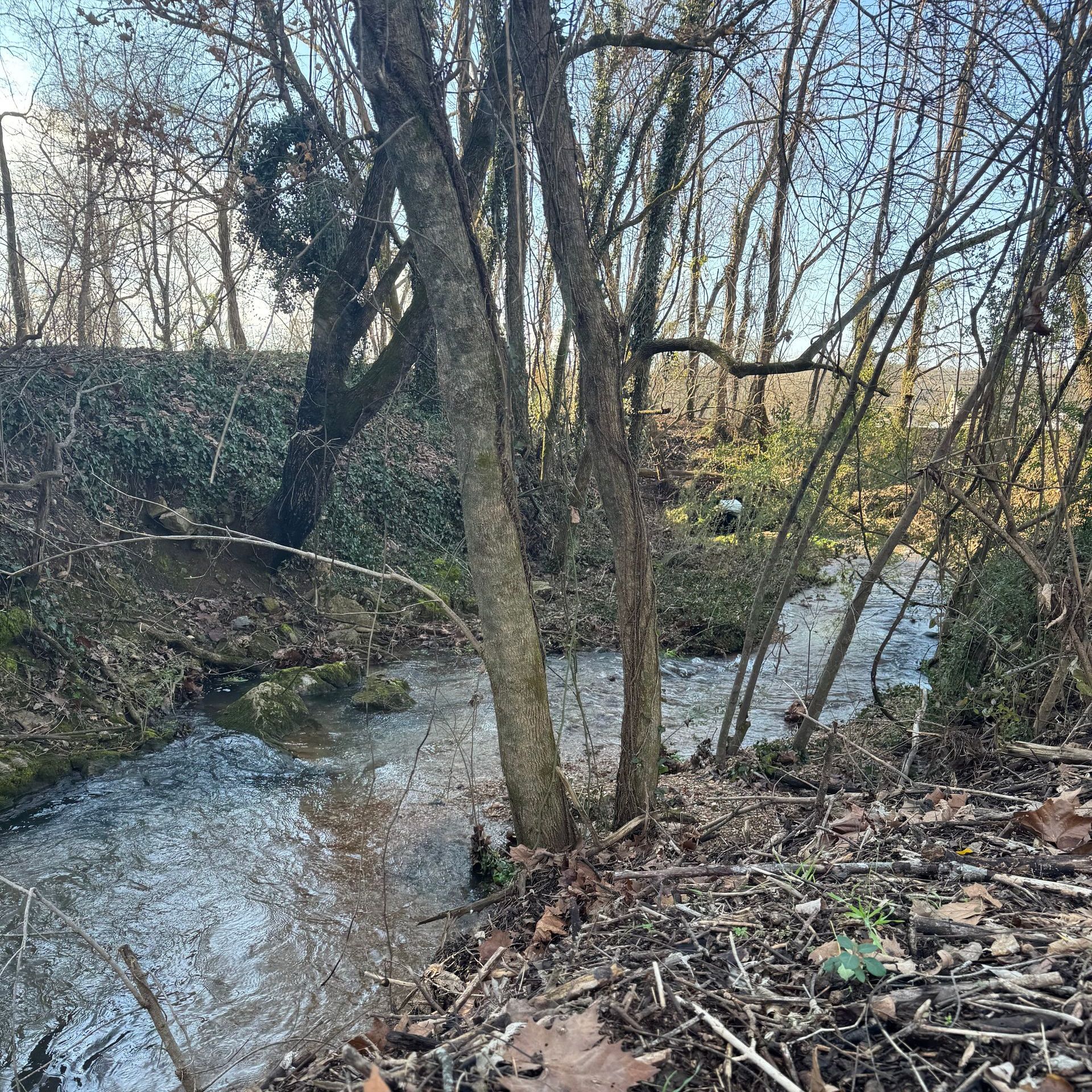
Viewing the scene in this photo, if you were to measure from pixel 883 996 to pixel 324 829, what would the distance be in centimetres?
449

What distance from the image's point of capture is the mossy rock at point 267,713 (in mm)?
7078

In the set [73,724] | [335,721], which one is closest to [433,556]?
[335,721]

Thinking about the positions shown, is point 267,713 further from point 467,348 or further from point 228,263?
point 228,263

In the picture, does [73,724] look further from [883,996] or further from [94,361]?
[883,996]

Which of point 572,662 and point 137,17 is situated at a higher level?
point 137,17

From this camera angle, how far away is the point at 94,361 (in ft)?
Answer: 32.4

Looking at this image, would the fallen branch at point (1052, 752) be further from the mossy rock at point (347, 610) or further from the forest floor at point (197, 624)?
the mossy rock at point (347, 610)

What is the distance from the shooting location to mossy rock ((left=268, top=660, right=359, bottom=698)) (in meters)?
8.05

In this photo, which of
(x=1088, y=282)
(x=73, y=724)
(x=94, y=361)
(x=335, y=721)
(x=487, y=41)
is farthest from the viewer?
(x=94, y=361)

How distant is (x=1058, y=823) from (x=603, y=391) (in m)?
2.75

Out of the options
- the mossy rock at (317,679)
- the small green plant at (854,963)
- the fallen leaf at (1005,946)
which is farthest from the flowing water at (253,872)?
the fallen leaf at (1005,946)

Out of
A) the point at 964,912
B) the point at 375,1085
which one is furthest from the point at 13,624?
the point at 964,912

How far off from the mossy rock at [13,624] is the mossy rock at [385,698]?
3078 mm

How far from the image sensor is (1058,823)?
263cm
